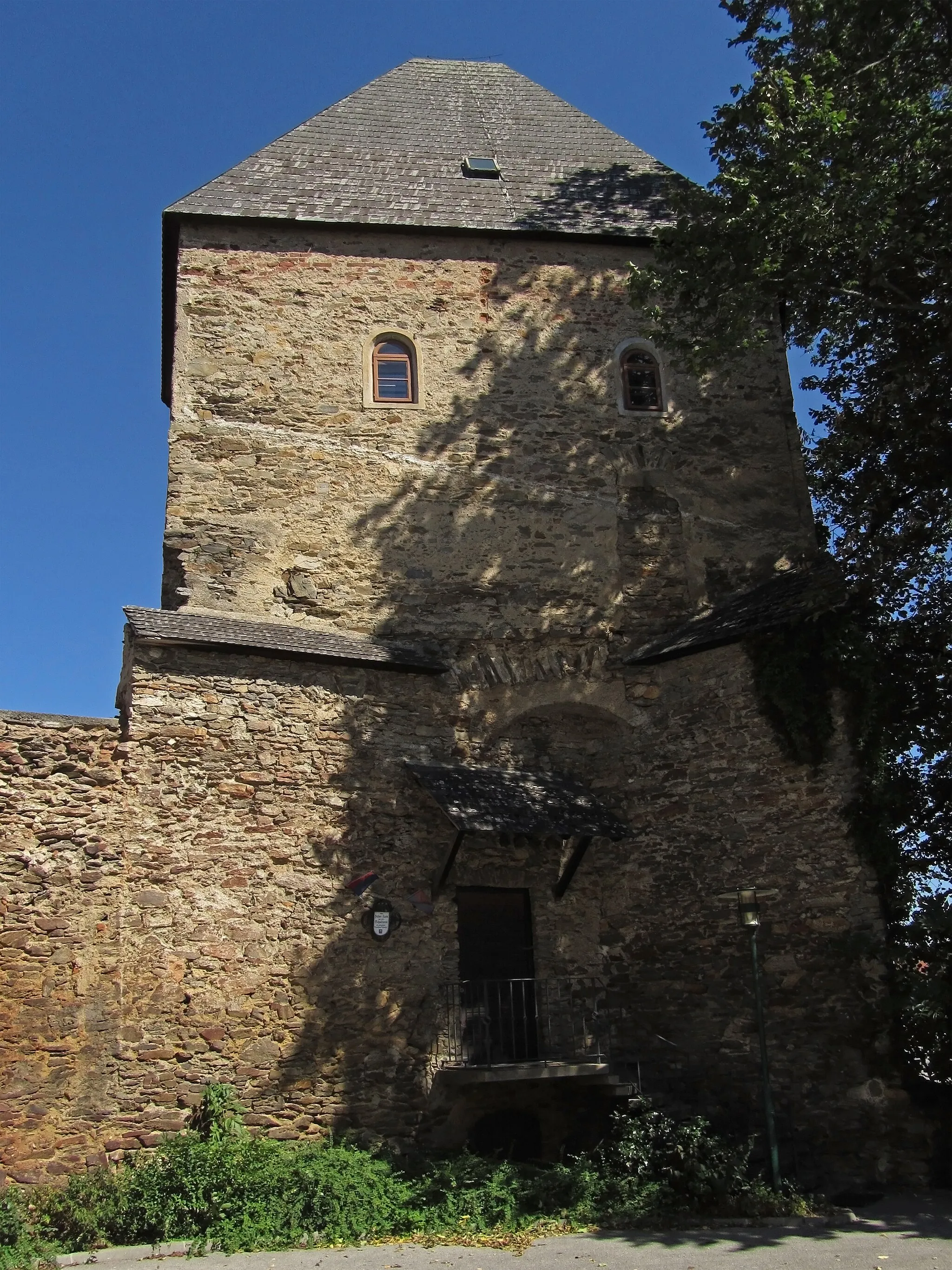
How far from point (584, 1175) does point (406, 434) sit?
857 centimetres

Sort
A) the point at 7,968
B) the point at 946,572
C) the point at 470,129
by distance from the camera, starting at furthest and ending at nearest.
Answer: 1. the point at 470,129
2. the point at 946,572
3. the point at 7,968

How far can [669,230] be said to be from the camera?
12562 mm

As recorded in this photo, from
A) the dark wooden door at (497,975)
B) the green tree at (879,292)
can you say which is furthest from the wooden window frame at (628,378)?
the dark wooden door at (497,975)

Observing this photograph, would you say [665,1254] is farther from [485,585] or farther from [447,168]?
[447,168]

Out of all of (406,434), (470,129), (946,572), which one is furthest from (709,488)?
(470,129)

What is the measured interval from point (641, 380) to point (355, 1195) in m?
10.5

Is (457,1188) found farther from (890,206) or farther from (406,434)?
(890,206)

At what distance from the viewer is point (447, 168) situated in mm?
16547

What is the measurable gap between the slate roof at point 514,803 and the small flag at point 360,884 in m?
1.03

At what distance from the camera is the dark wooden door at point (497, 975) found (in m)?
11.5

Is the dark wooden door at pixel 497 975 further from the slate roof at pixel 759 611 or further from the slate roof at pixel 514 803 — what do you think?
the slate roof at pixel 759 611

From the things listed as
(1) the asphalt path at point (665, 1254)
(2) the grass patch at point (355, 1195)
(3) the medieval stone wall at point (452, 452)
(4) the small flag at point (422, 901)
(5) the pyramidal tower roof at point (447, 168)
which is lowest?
(1) the asphalt path at point (665, 1254)

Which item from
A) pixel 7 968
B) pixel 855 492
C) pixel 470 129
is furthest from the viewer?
pixel 470 129

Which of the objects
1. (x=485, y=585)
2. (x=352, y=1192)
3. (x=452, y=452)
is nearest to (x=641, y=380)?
(x=452, y=452)
